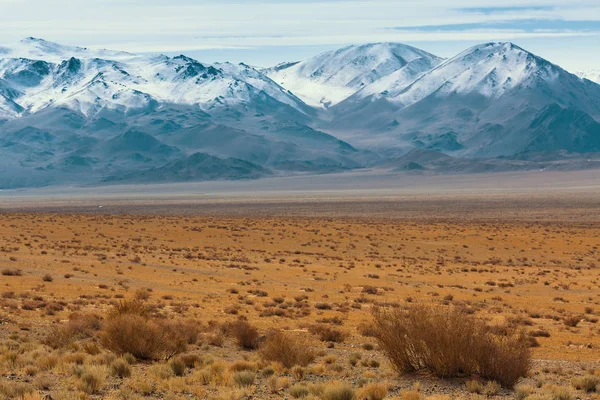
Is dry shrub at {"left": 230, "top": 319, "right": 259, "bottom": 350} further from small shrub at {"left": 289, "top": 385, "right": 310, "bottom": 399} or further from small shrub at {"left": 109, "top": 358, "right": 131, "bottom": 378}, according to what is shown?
small shrub at {"left": 289, "top": 385, "right": 310, "bottom": 399}

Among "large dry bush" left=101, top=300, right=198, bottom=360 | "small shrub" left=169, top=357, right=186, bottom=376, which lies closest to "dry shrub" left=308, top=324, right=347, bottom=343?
"large dry bush" left=101, top=300, right=198, bottom=360

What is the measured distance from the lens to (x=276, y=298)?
28.4 metres

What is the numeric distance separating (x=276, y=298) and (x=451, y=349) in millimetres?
13752

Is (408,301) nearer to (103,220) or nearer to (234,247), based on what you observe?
(234,247)

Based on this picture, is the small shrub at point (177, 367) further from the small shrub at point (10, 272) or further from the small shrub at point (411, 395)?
the small shrub at point (10, 272)

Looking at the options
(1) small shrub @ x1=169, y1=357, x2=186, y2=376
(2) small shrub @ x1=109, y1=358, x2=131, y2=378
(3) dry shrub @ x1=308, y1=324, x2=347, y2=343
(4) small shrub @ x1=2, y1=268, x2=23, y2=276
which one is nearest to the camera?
(2) small shrub @ x1=109, y1=358, x2=131, y2=378

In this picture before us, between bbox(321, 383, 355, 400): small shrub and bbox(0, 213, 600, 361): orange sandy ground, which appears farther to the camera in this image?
bbox(0, 213, 600, 361): orange sandy ground

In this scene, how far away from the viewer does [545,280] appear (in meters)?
38.6

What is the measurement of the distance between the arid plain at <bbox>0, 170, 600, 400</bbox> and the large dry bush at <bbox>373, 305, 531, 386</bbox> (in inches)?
10.1

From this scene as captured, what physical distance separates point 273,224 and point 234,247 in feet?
68.3

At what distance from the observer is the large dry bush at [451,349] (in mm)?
14820

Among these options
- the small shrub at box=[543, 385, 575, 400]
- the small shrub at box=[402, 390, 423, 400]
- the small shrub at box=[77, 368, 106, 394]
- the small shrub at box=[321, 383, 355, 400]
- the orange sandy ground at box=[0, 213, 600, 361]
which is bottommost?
the orange sandy ground at box=[0, 213, 600, 361]

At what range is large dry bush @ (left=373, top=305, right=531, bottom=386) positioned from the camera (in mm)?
14820

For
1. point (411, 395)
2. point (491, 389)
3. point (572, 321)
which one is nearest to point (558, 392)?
point (491, 389)
